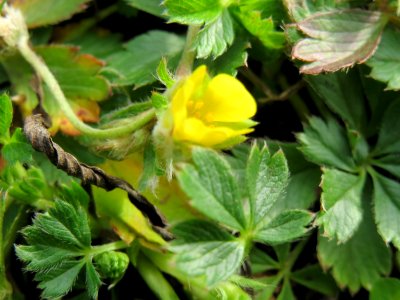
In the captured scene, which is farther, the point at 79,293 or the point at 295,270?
the point at 295,270

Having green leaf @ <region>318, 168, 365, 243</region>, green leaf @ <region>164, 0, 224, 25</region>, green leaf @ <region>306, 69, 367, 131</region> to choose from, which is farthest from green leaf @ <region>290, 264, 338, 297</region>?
green leaf @ <region>164, 0, 224, 25</region>

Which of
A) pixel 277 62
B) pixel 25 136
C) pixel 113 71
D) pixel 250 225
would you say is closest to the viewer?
pixel 250 225

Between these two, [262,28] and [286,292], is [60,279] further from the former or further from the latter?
[262,28]

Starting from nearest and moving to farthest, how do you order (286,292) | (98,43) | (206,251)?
1. (206,251)
2. (286,292)
3. (98,43)

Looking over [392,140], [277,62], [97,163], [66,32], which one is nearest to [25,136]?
[97,163]

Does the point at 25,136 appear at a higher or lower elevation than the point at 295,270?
higher

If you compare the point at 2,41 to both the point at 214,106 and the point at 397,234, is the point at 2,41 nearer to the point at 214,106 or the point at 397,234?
the point at 214,106

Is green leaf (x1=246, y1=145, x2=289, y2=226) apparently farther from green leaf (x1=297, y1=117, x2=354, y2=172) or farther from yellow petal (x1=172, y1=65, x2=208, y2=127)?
green leaf (x1=297, y1=117, x2=354, y2=172)

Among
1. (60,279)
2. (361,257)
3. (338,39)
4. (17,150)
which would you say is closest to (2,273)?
(60,279)
